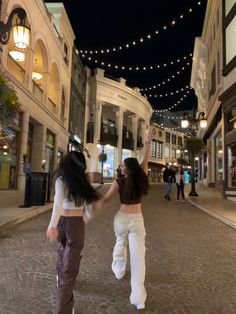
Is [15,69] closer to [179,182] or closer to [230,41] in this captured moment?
[179,182]

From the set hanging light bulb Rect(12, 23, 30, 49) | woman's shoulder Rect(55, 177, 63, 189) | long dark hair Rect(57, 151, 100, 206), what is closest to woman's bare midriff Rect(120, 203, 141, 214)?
long dark hair Rect(57, 151, 100, 206)

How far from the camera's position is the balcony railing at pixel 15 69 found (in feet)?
53.0

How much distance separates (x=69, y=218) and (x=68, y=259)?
391mm

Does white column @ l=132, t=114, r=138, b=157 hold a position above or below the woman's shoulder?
above

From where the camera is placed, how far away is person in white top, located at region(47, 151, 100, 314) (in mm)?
3062

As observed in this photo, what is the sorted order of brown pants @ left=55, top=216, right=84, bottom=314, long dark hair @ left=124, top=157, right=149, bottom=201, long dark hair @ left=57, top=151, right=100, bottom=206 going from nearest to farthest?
brown pants @ left=55, top=216, right=84, bottom=314 < long dark hair @ left=57, top=151, right=100, bottom=206 < long dark hair @ left=124, top=157, right=149, bottom=201

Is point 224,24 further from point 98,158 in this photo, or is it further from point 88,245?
point 98,158

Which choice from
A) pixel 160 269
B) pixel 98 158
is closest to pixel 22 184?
pixel 160 269

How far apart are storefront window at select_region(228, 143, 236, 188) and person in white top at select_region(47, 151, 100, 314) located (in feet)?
50.8

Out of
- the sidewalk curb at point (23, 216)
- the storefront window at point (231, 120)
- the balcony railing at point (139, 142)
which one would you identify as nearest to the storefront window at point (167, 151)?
the balcony railing at point (139, 142)

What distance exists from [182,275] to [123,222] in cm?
163

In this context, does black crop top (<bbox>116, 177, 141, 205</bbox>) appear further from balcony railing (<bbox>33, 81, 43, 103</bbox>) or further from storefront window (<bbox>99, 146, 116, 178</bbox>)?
storefront window (<bbox>99, 146, 116, 178</bbox>)

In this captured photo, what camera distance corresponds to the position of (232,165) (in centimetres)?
1786

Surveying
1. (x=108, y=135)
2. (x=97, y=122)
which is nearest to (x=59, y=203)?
(x=97, y=122)
